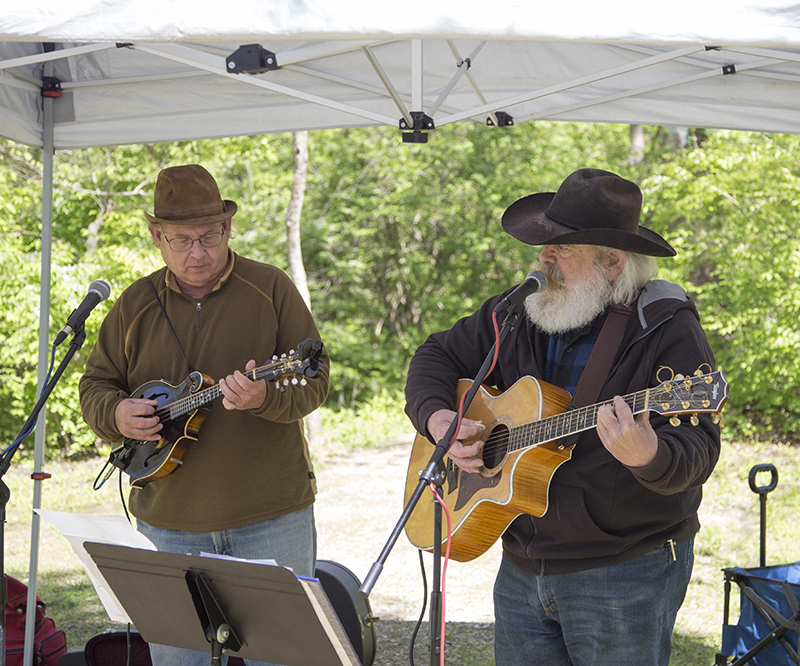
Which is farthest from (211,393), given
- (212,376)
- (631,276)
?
(631,276)

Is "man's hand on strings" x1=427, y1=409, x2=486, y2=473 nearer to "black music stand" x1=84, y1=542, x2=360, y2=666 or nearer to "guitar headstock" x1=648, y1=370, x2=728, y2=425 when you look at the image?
"guitar headstock" x1=648, y1=370, x2=728, y2=425

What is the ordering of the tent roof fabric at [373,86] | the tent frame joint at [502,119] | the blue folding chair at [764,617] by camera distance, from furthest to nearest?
the tent frame joint at [502,119], the tent roof fabric at [373,86], the blue folding chair at [764,617]

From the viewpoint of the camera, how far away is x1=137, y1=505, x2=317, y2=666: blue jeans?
2846mm

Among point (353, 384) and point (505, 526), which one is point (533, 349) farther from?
point (353, 384)

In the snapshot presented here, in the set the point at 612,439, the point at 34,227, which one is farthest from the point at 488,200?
the point at 612,439

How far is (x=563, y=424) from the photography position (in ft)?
7.61

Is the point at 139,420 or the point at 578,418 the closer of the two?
the point at 578,418

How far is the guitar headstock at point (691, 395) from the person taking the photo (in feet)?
6.63

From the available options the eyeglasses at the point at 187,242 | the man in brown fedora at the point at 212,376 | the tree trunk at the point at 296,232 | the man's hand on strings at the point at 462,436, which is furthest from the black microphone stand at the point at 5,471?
the tree trunk at the point at 296,232

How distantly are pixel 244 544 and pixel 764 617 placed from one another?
2049 millimetres

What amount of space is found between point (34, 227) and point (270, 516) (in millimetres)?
9470

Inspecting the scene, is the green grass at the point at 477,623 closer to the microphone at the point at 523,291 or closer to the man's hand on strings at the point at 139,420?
the man's hand on strings at the point at 139,420

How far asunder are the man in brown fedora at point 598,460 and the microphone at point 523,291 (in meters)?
0.03

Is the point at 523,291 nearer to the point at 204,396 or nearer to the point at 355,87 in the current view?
the point at 204,396
